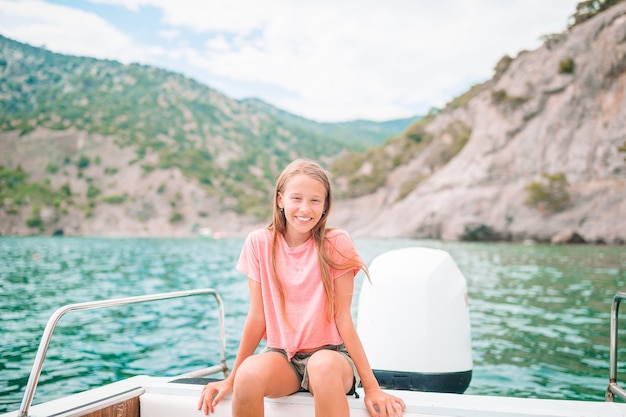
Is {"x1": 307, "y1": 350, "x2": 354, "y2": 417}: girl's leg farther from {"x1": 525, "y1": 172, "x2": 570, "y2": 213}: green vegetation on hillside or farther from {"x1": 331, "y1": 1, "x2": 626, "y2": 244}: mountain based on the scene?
{"x1": 525, "y1": 172, "x2": 570, "y2": 213}: green vegetation on hillside

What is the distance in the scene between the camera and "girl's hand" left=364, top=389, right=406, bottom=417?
177cm

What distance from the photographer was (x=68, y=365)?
5.80 m

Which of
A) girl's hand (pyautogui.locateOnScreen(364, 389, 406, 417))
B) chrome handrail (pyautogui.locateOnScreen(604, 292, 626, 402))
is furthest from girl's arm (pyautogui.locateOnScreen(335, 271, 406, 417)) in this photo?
chrome handrail (pyautogui.locateOnScreen(604, 292, 626, 402))

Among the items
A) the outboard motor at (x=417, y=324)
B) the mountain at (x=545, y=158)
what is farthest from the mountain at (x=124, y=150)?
the outboard motor at (x=417, y=324)

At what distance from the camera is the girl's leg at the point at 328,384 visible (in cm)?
175

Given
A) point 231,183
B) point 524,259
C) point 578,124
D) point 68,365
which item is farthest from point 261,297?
point 231,183

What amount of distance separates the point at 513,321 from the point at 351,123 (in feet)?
430

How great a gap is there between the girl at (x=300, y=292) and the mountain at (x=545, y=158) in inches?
1209

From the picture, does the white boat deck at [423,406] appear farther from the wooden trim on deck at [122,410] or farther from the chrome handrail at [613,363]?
the chrome handrail at [613,363]

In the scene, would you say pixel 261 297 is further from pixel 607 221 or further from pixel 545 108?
pixel 545 108

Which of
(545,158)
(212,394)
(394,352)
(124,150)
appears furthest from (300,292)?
(124,150)

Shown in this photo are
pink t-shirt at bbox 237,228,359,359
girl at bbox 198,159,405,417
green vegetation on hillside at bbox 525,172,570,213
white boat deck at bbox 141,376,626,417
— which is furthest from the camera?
green vegetation on hillside at bbox 525,172,570,213

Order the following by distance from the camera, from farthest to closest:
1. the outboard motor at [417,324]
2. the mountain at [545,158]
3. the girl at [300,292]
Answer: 1. the mountain at [545,158]
2. the outboard motor at [417,324]
3. the girl at [300,292]

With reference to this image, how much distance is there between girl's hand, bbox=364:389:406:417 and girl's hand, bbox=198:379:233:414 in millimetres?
517
